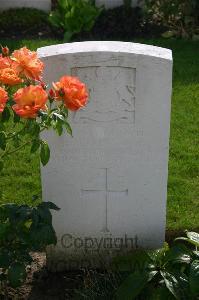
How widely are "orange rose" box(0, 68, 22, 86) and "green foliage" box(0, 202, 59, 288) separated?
2.33 ft

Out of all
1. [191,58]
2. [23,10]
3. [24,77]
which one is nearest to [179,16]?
[191,58]

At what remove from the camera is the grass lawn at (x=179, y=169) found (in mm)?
4695

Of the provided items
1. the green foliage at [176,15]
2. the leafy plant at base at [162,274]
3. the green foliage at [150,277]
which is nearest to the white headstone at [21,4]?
the green foliage at [176,15]

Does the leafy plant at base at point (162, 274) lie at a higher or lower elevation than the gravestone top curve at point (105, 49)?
lower

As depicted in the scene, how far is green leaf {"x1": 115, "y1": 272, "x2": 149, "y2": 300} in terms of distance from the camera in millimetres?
3578

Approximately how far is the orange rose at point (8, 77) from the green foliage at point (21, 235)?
0.71 metres

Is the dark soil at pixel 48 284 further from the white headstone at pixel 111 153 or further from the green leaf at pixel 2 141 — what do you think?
the green leaf at pixel 2 141

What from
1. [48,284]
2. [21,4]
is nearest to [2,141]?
[48,284]

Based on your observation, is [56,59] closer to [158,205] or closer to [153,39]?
[158,205]

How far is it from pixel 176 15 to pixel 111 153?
4.55 m

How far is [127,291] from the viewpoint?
3596mm

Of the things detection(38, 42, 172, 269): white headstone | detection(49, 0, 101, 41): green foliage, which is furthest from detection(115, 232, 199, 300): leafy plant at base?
detection(49, 0, 101, 41): green foliage

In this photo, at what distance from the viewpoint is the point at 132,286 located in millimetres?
3604

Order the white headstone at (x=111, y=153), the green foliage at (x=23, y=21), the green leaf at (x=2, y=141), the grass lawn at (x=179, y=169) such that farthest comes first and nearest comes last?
the green foliage at (x=23, y=21) → the grass lawn at (x=179, y=169) → the white headstone at (x=111, y=153) → the green leaf at (x=2, y=141)
